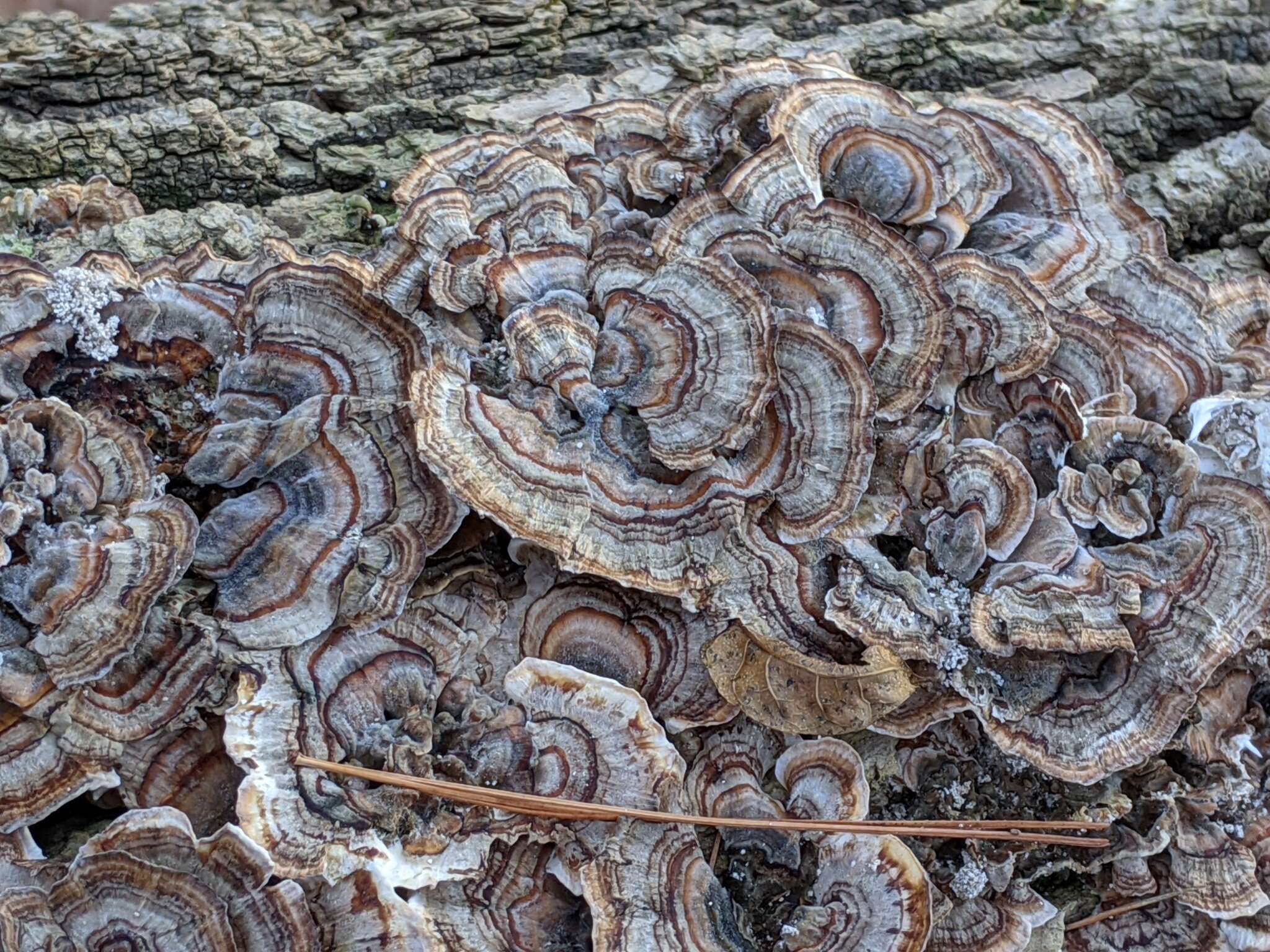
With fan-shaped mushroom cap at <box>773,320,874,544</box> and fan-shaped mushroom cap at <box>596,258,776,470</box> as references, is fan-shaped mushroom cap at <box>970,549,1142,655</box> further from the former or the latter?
fan-shaped mushroom cap at <box>596,258,776,470</box>

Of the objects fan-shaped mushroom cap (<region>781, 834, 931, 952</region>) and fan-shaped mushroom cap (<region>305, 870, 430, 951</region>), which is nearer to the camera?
fan-shaped mushroom cap (<region>305, 870, 430, 951</region>)

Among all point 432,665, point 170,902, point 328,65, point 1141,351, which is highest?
point 328,65

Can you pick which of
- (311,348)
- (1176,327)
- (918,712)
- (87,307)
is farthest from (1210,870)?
(87,307)

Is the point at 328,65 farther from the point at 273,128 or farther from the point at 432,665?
the point at 432,665

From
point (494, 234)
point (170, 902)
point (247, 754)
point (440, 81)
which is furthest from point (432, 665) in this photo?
point (440, 81)

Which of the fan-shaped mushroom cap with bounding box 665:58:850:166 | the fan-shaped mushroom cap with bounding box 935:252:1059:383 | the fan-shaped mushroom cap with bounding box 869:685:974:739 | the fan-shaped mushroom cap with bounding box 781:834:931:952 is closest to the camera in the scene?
the fan-shaped mushroom cap with bounding box 781:834:931:952

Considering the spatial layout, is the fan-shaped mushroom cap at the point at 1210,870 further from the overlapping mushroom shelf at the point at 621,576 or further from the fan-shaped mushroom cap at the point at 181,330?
the fan-shaped mushroom cap at the point at 181,330

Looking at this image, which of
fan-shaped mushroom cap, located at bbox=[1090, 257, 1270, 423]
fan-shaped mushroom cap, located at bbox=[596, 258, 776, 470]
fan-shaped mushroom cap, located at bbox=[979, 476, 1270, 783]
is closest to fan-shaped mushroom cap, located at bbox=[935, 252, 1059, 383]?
fan-shaped mushroom cap, located at bbox=[1090, 257, 1270, 423]
